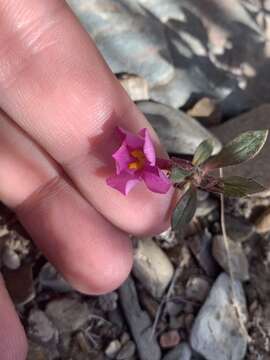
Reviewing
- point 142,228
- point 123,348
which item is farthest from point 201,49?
point 123,348

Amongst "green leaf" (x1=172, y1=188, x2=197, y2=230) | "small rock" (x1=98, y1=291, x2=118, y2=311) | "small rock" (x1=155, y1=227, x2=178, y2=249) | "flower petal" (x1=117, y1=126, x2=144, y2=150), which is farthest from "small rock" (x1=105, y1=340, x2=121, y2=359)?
"flower petal" (x1=117, y1=126, x2=144, y2=150)

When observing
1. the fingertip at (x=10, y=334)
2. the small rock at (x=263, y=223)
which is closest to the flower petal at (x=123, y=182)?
the fingertip at (x=10, y=334)

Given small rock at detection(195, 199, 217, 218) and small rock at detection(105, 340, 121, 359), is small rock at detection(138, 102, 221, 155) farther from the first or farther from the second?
small rock at detection(105, 340, 121, 359)

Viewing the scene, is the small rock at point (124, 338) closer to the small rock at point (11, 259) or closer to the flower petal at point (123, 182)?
the small rock at point (11, 259)

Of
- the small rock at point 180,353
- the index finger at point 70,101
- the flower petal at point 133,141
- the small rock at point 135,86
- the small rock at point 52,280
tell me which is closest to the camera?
the flower petal at point 133,141

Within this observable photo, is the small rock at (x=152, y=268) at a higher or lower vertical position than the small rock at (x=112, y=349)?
higher

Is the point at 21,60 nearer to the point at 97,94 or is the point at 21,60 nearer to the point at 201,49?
the point at 97,94

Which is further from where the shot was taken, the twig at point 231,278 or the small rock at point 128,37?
the small rock at point 128,37
